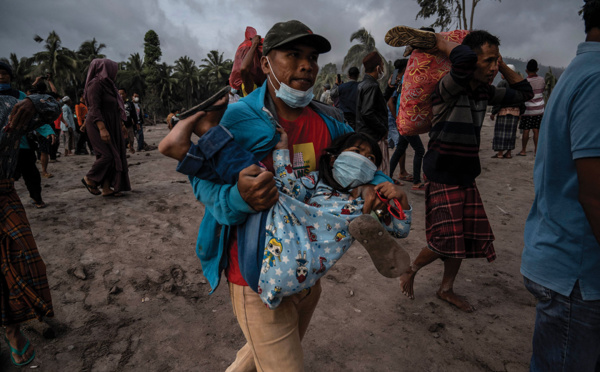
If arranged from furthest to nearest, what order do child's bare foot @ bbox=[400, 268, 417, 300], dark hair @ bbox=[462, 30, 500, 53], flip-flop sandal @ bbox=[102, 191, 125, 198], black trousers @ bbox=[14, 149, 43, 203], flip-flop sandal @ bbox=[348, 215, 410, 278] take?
flip-flop sandal @ bbox=[102, 191, 125, 198], black trousers @ bbox=[14, 149, 43, 203], child's bare foot @ bbox=[400, 268, 417, 300], dark hair @ bbox=[462, 30, 500, 53], flip-flop sandal @ bbox=[348, 215, 410, 278]

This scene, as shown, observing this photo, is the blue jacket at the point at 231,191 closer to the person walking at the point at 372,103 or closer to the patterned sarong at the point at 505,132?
the person walking at the point at 372,103

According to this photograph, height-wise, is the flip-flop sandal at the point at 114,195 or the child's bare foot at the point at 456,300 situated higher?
the flip-flop sandal at the point at 114,195

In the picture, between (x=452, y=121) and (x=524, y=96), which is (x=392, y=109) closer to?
(x=524, y=96)

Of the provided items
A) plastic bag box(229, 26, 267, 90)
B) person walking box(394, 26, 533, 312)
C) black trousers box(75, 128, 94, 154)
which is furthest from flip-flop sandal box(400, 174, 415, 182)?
black trousers box(75, 128, 94, 154)

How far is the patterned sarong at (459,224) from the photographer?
102 inches

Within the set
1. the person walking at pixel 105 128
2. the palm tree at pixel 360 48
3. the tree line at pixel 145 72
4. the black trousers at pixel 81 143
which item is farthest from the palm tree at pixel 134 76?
the person walking at pixel 105 128

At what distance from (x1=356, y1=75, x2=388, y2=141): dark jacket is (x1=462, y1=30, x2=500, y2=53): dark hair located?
2.52 meters

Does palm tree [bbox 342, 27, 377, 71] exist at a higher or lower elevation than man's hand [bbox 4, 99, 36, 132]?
higher

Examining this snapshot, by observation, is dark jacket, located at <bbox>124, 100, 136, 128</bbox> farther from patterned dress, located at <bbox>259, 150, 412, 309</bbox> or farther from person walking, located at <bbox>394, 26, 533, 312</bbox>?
patterned dress, located at <bbox>259, 150, 412, 309</bbox>

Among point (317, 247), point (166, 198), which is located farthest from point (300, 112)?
point (166, 198)

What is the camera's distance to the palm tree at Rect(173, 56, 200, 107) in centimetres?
4784

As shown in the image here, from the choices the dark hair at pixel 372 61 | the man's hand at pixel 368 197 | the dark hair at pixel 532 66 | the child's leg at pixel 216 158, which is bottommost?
the man's hand at pixel 368 197

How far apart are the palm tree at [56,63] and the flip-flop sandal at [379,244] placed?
45.2 metres

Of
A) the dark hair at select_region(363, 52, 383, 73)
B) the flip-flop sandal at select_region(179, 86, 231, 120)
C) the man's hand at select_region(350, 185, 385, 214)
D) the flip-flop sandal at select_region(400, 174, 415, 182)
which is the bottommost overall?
the flip-flop sandal at select_region(400, 174, 415, 182)
